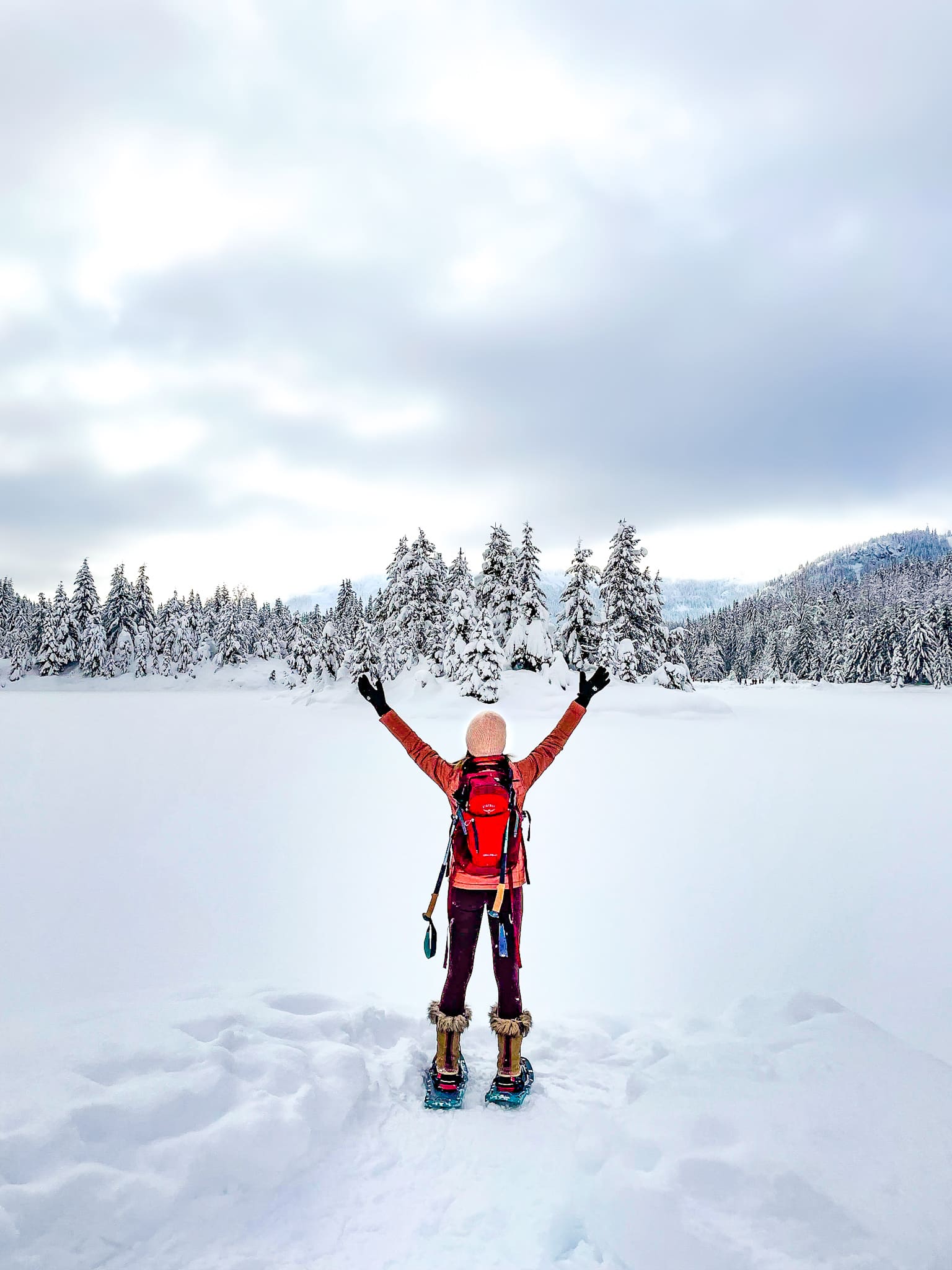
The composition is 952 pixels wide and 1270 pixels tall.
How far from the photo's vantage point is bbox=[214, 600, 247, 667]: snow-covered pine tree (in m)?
74.5

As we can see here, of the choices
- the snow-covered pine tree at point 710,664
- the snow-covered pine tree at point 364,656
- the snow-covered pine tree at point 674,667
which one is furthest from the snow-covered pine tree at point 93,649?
the snow-covered pine tree at point 710,664

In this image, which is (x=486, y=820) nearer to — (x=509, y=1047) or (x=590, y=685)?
(x=590, y=685)

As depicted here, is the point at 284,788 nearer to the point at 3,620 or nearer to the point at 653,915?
the point at 653,915

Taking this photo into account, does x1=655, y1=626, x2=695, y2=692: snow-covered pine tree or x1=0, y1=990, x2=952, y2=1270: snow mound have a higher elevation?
x1=655, y1=626, x2=695, y2=692: snow-covered pine tree

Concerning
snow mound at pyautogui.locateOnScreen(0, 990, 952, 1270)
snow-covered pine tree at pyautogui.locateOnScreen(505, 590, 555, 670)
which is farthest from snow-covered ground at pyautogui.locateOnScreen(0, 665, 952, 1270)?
snow-covered pine tree at pyautogui.locateOnScreen(505, 590, 555, 670)

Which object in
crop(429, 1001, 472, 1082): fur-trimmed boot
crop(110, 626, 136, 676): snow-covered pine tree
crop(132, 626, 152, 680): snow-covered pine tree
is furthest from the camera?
crop(132, 626, 152, 680): snow-covered pine tree

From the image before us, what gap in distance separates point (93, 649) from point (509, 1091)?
216 feet

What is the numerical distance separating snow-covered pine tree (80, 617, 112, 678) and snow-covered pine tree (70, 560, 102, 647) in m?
0.24

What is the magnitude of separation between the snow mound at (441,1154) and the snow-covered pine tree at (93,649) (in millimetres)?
64296

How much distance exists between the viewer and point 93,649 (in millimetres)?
59156

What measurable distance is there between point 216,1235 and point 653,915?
4750 millimetres

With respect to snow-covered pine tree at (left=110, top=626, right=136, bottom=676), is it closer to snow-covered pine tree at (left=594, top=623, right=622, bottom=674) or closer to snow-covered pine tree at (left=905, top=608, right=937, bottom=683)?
snow-covered pine tree at (left=594, top=623, right=622, bottom=674)

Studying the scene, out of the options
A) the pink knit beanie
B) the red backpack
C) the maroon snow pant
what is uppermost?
the pink knit beanie

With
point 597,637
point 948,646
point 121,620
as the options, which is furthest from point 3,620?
point 948,646
